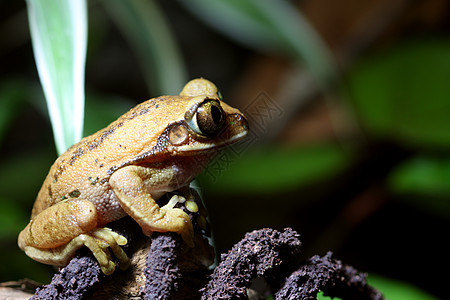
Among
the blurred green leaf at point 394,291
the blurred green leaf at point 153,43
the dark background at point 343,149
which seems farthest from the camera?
the dark background at point 343,149

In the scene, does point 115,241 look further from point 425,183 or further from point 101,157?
point 425,183

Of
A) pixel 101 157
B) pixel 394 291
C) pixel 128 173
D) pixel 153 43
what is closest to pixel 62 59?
pixel 101 157

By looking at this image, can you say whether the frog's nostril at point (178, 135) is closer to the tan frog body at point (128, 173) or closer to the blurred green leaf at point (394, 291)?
the tan frog body at point (128, 173)

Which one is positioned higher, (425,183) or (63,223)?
(425,183)

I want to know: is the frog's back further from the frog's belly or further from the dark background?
the dark background

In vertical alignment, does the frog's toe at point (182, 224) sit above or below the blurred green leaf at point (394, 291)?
above

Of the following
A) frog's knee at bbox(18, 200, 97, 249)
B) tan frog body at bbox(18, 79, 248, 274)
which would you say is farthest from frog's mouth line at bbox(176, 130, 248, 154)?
frog's knee at bbox(18, 200, 97, 249)

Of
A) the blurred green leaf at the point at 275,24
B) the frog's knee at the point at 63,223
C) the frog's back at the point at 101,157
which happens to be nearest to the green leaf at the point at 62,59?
the frog's back at the point at 101,157
